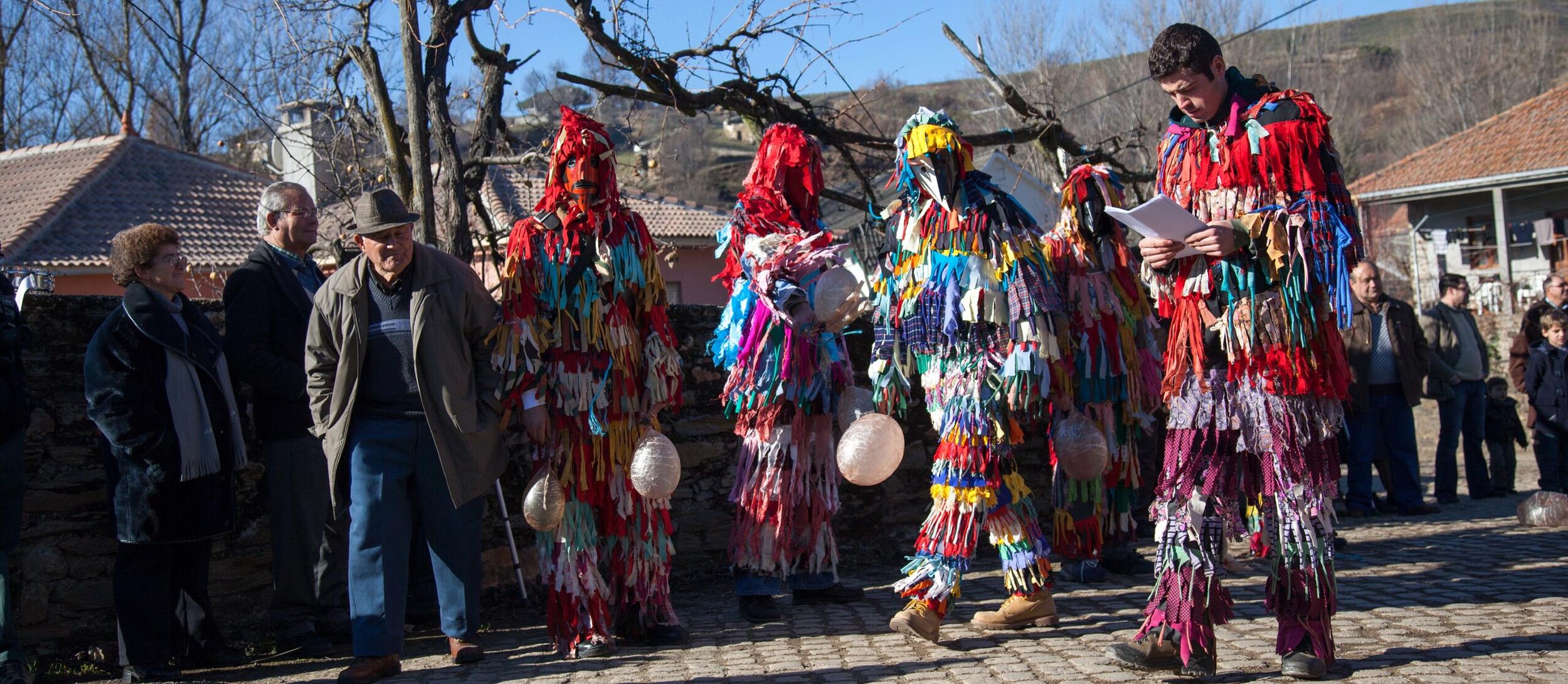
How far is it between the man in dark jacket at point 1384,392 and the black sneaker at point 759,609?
4970 millimetres

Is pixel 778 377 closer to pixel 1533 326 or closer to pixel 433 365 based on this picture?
pixel 433 365

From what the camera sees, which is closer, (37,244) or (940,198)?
(940,198)

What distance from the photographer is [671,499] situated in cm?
621

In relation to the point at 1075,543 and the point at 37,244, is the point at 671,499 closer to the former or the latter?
the point at 1075,543

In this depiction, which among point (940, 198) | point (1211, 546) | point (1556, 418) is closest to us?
point (1211, 546)

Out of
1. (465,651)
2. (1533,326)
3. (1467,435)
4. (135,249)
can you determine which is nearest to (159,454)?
(135,249)

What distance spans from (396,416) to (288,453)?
0.82m

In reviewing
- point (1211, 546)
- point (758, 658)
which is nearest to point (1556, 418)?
point (1211, 546)

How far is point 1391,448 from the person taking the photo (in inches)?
339

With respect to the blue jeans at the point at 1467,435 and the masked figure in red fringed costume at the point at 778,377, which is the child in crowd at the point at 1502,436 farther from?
the masked figure in red fringed costume at the point at 778,377

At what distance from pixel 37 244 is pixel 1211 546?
65.6 ft

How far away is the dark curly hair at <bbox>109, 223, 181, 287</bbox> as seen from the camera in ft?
15.0

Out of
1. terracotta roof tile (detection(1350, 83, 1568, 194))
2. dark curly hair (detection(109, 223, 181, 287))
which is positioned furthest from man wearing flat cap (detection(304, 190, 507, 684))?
A: terracotta roof tile (detection(1350, 83, 1568, 194))

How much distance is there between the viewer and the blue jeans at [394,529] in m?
4.26
